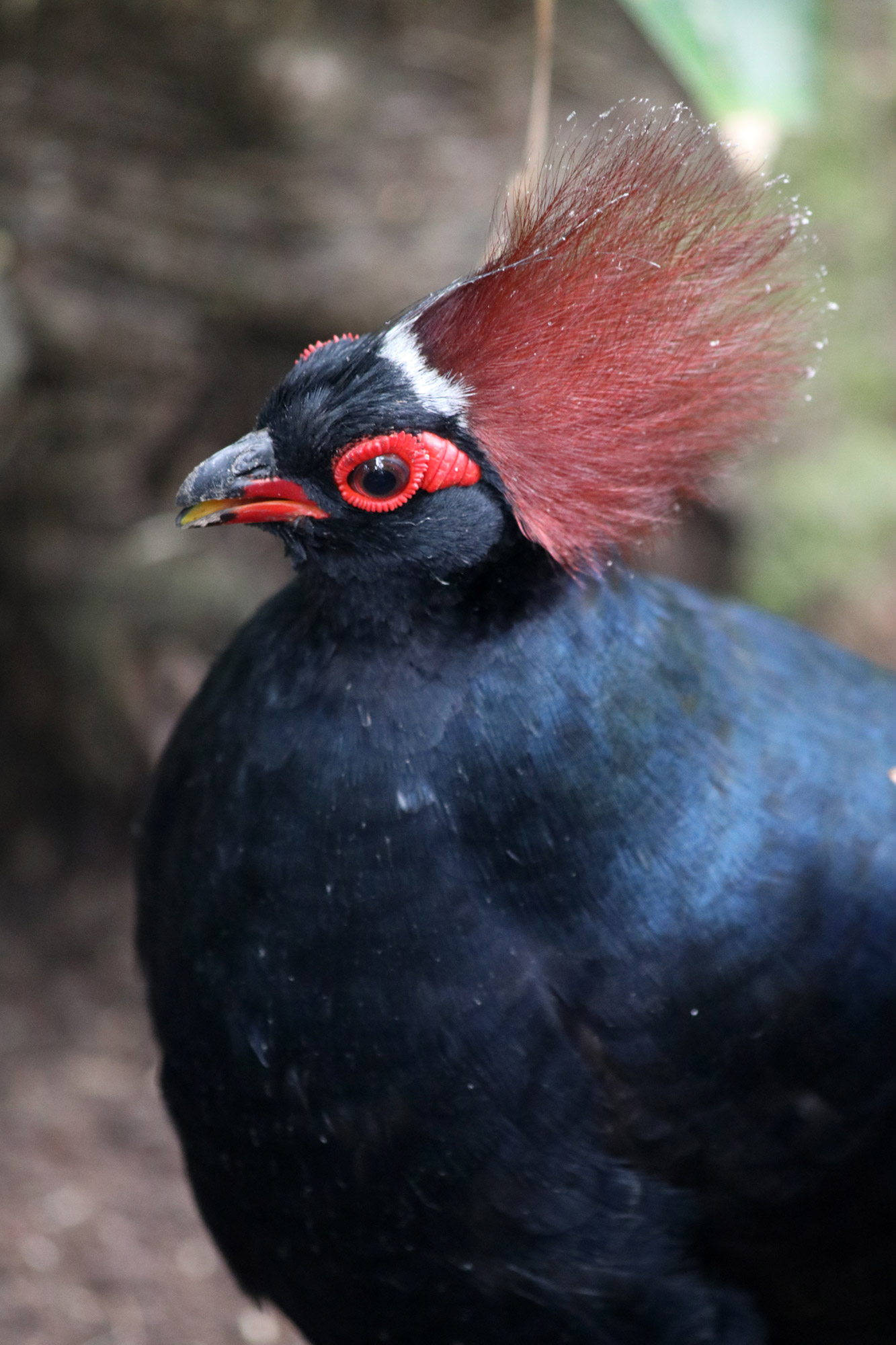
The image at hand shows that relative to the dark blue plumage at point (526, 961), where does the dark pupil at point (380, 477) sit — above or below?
above

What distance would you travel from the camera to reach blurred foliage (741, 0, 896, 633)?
4391mm

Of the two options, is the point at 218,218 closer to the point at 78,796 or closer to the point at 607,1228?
the point at 78,796

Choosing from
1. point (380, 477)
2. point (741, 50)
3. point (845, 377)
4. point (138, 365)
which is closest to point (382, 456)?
point (380, 477)

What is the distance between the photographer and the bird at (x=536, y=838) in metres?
1.62

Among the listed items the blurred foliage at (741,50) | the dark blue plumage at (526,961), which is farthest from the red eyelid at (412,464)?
the blurred foliage at (741,50)

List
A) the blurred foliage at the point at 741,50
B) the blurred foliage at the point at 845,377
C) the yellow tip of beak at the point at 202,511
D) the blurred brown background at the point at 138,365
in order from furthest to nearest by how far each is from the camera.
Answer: the blurred foliage at the point at 845,377 → the blurred brown background at the point at 138,365 → the blurred foliage at the point at 741,50 → the yellow tip of beak at the point at 202,511

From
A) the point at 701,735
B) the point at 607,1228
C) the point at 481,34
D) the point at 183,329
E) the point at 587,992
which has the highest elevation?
the point at 481,34

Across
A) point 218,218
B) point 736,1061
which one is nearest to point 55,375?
point 218,218

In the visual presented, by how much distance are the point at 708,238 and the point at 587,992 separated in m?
0.93

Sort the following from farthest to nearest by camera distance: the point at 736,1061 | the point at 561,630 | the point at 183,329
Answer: the point at 183,329 < the point at 736,1061 < the point at 561,630

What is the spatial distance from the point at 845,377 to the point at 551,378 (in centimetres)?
323

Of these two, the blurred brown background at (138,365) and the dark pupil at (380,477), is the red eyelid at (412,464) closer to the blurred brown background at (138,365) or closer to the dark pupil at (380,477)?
the dark pupil at (380,477)

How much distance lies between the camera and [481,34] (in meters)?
3.61

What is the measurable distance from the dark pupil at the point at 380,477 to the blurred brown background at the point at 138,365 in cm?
198
